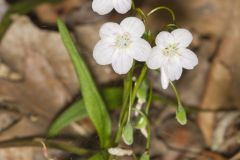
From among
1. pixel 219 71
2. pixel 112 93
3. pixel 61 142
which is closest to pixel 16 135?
pixel 61 142

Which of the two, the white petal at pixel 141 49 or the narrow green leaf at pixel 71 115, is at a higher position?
the white petal at pixel 141 49

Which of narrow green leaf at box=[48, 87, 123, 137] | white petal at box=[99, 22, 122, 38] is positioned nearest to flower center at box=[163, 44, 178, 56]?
white petal at box=[99, 22, 122, 38]

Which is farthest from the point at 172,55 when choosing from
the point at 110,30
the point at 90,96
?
the point at 90,96

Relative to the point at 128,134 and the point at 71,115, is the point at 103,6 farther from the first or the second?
the point at 71,115

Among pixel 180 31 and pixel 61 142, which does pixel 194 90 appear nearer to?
pixel 61 142

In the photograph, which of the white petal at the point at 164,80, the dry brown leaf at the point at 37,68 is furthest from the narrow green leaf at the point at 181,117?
the dry brown leaf at the point at 37,68

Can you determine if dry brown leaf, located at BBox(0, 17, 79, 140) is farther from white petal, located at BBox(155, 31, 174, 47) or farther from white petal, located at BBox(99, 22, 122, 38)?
white petal, located at BBox(155, 31, 174, 47)

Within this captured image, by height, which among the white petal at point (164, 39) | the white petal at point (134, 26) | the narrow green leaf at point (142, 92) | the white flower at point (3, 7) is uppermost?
the white petal at point (134, 26)

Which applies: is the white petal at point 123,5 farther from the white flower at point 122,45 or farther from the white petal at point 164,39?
the white petal at point 164,39
